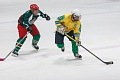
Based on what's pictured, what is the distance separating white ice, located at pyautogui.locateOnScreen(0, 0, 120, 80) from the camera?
307cm

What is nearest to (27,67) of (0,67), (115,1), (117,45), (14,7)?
(0,67)

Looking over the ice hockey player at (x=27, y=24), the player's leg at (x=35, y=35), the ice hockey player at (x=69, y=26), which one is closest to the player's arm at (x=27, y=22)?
the ice hockey player at (x=27, y=24)

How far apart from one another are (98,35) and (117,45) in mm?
631

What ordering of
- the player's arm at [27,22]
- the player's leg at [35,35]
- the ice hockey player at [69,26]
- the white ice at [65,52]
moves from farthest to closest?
the player's leg at [35,35], the player's arm at [27,22], the ice hockey player at [69,26], the white ice at [65,52]

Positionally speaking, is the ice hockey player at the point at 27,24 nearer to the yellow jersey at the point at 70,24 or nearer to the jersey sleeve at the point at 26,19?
the jersey sleeve at the point at 26,19

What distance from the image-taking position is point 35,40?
3910 mm

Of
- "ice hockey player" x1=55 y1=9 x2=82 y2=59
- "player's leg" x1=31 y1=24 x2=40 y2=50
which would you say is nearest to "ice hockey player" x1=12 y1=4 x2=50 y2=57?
"player's leg" x1=31 y1=24 x2=40 y2=50

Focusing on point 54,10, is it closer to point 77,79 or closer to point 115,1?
point 115,1

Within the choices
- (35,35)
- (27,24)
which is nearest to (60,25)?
(27,24)

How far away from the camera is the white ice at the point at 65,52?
3.07 m

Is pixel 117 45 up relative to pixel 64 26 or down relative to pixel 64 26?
down

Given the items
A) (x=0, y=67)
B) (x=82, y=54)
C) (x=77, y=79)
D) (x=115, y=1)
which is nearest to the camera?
(x=77, y=79)

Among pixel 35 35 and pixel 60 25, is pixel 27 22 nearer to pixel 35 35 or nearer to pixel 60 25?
pixel 35 35

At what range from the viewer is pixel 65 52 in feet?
12.8
